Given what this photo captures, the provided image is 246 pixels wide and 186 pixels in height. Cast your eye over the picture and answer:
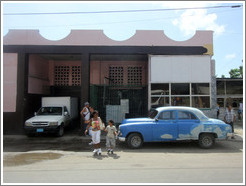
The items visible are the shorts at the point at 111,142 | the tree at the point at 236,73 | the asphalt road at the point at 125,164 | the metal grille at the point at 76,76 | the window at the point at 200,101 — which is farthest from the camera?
the tree at the point at 236,73

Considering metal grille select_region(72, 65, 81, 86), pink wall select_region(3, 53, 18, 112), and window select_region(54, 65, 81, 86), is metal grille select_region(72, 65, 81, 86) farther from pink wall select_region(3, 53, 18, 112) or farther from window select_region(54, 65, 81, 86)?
pink wall select_region(3, 53, 18, 112)

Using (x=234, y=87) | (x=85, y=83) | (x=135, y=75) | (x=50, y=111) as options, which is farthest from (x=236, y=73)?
(x=50, y=111)

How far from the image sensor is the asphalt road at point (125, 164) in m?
4.38

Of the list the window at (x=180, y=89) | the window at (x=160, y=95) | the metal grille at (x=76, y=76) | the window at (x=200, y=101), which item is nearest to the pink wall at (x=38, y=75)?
the metal grille at (x=76, y=76)

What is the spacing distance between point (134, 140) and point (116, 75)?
28.1ft

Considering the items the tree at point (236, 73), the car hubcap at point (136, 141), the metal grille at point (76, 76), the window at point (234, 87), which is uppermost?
the tree at point (236, 73)

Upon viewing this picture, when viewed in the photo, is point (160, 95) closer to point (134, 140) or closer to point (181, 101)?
point (181, 101)

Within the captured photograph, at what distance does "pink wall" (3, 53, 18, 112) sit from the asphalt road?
14.0ft

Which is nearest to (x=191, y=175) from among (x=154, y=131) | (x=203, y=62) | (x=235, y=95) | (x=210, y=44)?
(x=154, y=131)

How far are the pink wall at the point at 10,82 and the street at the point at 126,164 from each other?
428cm

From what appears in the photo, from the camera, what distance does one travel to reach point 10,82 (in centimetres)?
1155

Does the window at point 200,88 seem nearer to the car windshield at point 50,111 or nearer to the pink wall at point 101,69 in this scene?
→ the pink wall at point 101,69

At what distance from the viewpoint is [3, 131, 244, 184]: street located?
173 inches

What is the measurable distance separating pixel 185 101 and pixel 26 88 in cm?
970
